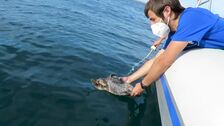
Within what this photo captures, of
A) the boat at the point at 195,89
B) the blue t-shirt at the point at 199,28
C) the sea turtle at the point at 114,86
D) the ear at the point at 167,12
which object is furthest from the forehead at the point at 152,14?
the sea turtle at the point at 114,86

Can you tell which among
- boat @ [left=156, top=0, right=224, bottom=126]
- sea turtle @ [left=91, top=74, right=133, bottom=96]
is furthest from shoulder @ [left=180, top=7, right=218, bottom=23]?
sea turtle @ [left=91, top=74, right=133, bottom=96]

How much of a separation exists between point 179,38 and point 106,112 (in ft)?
6.46

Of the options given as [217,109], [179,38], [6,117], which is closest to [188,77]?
[179,38]

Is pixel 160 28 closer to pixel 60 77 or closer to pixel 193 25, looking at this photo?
pixel 193 25

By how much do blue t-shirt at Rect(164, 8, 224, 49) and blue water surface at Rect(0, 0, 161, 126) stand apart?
1723 millimetres

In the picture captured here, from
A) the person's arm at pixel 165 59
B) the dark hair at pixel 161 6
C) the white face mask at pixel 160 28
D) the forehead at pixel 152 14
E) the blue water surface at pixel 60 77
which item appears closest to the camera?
the person's arm at pixel 165 59

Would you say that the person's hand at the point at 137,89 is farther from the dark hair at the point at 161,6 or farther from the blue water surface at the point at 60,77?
the dark hair at the point at 161,6

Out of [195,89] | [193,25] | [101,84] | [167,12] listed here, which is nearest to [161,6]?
[167,12]

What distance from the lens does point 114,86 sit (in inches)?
240

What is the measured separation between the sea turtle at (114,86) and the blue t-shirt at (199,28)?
1716 millimetres

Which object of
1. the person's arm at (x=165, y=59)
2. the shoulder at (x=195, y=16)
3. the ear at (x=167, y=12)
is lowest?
the person's arm at (x=165, y=59)

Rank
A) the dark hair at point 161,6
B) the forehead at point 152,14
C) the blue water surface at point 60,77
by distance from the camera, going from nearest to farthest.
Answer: the dark hair at point 161,6, the forehead at point 152,14, the blue water surface at point 60,77

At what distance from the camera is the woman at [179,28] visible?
4.39 metres

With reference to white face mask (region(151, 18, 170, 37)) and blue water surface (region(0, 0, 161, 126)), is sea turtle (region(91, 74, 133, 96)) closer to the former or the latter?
blue water surface (region(0, 0, 161, 126))
